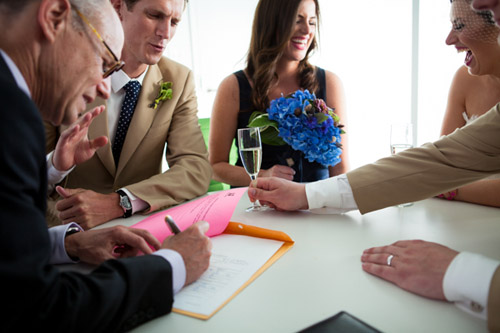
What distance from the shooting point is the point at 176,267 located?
2.97 ft

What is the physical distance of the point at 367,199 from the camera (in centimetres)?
143

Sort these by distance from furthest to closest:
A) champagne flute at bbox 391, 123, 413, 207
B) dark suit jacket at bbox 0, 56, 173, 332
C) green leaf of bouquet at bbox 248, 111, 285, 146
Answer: green leaf of bouquet at bbox 248, 111, 285, 146, champagne flute at bbox 391, 123, 413, 207, dark suit jacket at bbox 0, 56, 173, 332

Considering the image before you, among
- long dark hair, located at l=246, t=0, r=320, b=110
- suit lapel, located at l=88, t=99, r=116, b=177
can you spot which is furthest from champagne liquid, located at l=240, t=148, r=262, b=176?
long dark hair, located at l=246, t=0, r=320, b=110

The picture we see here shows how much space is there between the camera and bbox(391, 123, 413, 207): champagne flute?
5.30 ft

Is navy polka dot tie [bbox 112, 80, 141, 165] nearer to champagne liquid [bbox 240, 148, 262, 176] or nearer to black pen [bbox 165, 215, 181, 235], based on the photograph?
champagne liquid [bbox 240, 148, 262, 176]

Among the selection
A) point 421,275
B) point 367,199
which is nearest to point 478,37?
point 367,199

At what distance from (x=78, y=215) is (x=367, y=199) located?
45.5 inches

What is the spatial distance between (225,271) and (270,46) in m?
2.09

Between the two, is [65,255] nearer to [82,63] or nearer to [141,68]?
[82,63]

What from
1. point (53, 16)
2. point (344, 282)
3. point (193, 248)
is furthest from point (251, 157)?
point (53, 16)

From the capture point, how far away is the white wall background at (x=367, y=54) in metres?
4.87

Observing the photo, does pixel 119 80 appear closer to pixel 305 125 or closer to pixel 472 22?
pixel 305 125

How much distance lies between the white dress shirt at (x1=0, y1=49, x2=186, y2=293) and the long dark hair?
5.91ft

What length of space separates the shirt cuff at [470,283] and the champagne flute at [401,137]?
2.65 feet
